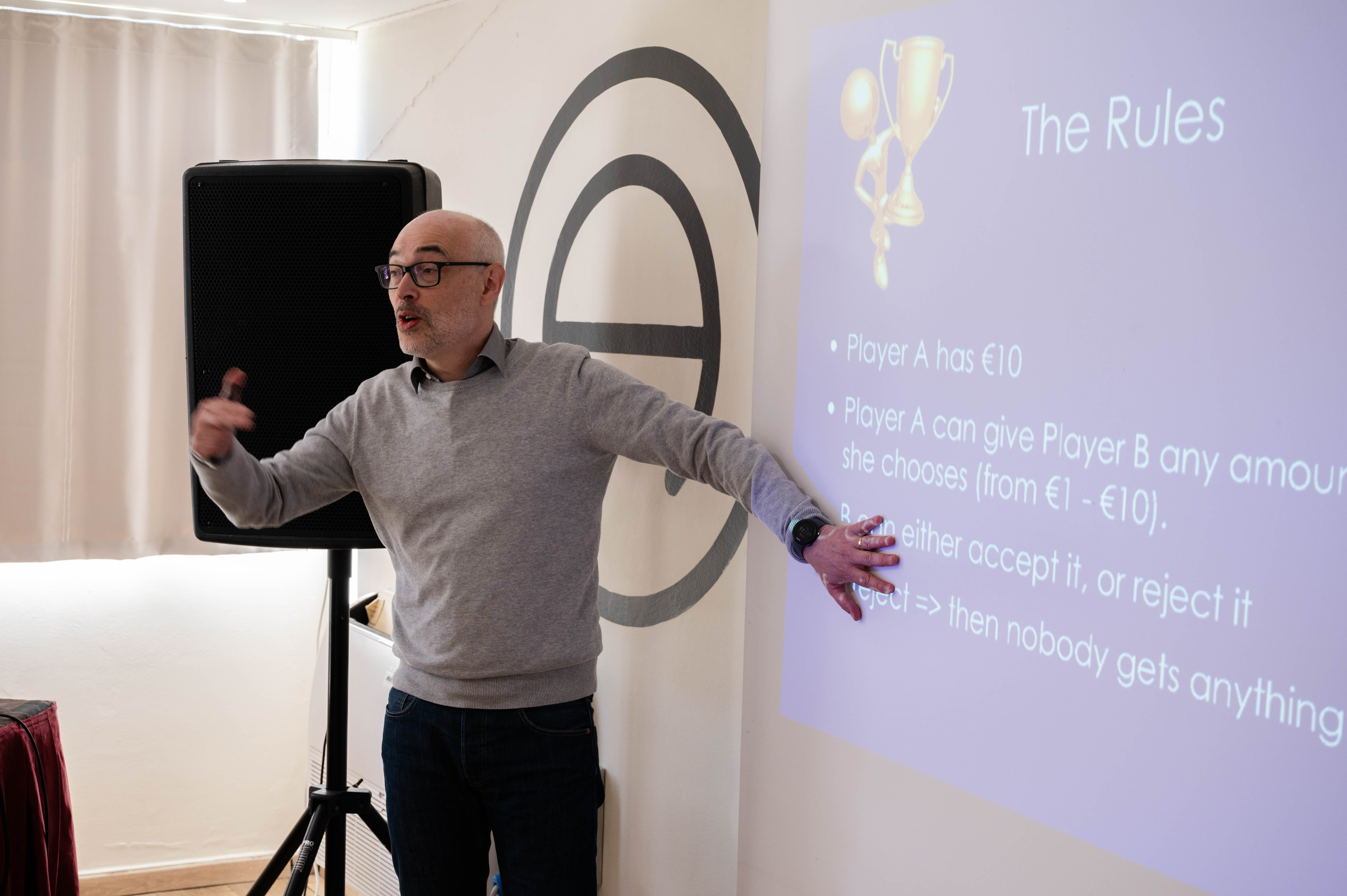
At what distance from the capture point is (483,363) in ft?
5.62

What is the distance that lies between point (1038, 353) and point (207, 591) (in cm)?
263

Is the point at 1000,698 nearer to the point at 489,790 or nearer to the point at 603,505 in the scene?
the point at 489,790

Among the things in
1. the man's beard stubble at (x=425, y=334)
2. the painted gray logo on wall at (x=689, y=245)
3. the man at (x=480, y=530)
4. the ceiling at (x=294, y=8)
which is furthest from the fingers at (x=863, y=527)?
the ceiling at (x=294, y=8)

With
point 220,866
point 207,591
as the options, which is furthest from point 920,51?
point 220,866

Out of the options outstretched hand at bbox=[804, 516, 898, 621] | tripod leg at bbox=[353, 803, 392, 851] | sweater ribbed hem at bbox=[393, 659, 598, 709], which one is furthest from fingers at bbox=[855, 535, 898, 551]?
tripod leg at bbox=[353, 803, 392, 851]

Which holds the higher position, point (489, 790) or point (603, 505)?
point (603, 505)

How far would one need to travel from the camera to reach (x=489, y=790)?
1.67 meters

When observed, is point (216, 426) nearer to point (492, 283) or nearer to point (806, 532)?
point (492, 283)

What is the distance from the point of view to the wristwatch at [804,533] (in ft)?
4.58

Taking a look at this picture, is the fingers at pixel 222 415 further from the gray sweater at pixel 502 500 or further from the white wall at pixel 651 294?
the white wall at pixel 651 294

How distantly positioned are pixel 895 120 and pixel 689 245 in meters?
0.58

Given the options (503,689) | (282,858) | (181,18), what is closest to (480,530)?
(503,689)

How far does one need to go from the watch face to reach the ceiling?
6.01ft

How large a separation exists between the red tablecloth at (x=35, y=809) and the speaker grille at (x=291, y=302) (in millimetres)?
640
